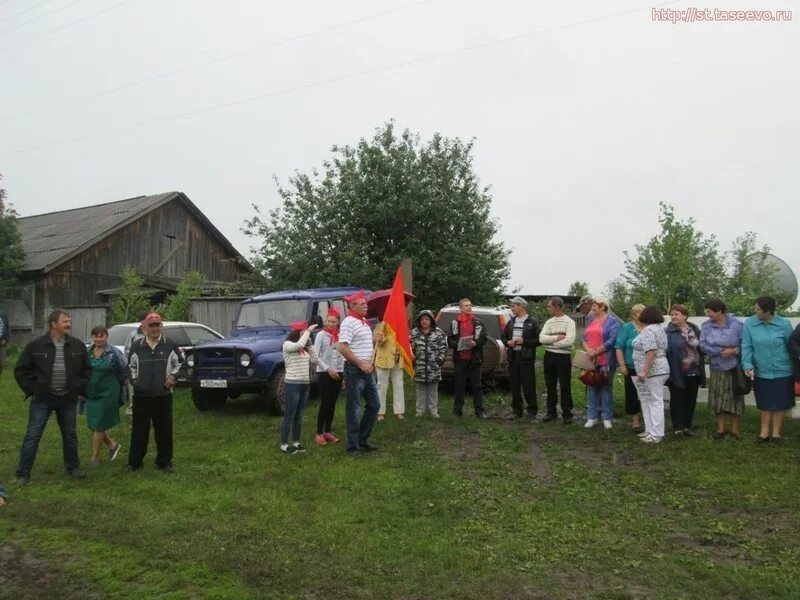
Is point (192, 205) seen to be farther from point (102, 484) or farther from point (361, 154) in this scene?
point (102, 484)

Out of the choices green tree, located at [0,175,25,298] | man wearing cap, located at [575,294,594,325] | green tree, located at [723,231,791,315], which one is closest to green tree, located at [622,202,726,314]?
green tree, located at [723,231,791,315]

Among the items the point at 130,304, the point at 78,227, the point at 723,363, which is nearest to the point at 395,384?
the point at 723,363

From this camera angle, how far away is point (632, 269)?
73.7 ft

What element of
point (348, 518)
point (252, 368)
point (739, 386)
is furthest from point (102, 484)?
point (739, 386)

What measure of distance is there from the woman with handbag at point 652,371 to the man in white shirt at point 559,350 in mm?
1315

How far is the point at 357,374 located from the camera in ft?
26.0

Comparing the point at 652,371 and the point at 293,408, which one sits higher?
the point at 652,371

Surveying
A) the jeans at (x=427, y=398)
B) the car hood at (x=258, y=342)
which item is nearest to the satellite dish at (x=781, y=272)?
the jeans at (x=427, y=398)

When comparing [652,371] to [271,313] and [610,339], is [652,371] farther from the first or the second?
[271,313]

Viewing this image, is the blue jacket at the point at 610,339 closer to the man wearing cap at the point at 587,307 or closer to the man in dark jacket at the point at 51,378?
the man wearing cap at the point at 587,307

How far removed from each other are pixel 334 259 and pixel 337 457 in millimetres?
11577

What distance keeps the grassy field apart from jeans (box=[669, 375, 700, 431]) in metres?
0.40

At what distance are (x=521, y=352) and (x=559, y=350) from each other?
0.63m

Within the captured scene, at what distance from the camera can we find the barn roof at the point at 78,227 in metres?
26.3
